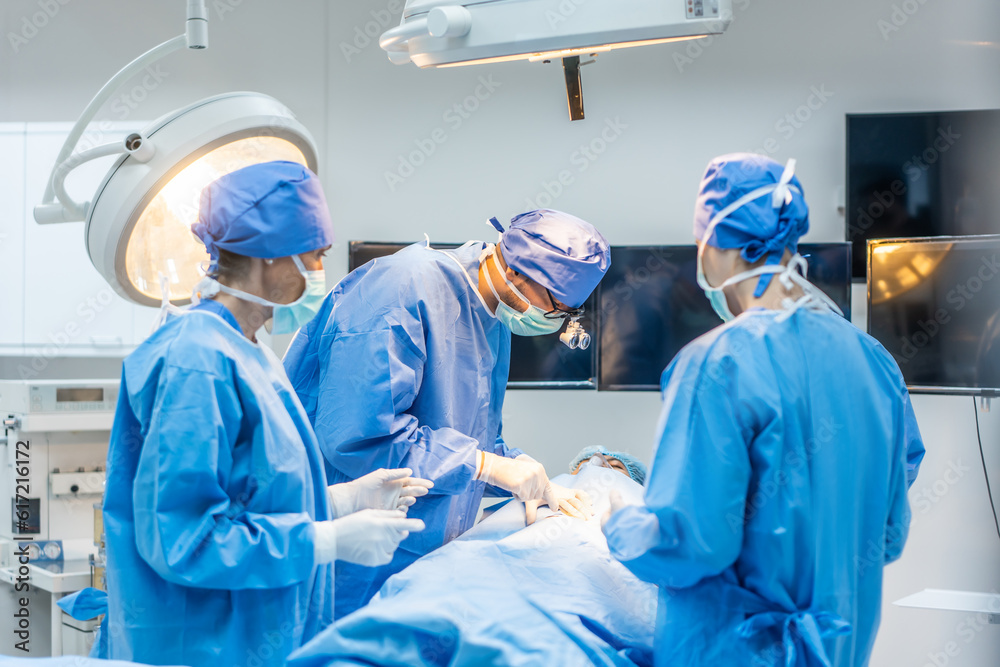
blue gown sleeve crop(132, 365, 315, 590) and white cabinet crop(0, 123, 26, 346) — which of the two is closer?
blue gown sleeve crop(132, 365, 315, 590)

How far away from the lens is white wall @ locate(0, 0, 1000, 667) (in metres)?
3.03

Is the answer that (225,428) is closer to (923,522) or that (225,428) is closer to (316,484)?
(316,484)

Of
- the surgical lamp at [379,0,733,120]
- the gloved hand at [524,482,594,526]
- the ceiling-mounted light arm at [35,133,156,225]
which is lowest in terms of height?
the gloved hand at [524,482,594,526]

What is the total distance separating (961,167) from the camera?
9.48ft

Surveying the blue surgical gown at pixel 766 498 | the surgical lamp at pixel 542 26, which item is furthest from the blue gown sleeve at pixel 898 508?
the surgical lamp at pixel 542 26

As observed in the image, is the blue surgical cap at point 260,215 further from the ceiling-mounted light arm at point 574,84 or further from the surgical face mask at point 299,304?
the ceiling-mounted light arm at point 574,84

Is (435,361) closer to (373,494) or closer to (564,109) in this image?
(373,494)

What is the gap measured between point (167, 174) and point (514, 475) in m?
0.95

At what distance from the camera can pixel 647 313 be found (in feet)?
9.62

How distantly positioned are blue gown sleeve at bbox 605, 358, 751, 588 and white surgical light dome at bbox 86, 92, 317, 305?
914 mm

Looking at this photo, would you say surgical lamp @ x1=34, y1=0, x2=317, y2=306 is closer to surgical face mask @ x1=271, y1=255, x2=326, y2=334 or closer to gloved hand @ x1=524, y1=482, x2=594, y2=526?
surgical face mask @ x1=271, y1=255, x2=326, y2=334

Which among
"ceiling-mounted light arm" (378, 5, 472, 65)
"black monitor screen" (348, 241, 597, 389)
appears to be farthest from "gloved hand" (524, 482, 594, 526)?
"ceiling-mounted light arm" (378, 5, 472, 65)

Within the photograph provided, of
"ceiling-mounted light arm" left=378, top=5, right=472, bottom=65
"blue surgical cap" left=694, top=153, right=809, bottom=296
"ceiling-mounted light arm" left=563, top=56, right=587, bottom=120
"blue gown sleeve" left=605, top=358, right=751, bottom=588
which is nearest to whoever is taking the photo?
"blue gown sleeve" left=605, top=358, right=751, bottom=588

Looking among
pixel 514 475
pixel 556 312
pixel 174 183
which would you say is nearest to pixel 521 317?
pixel 556 312
